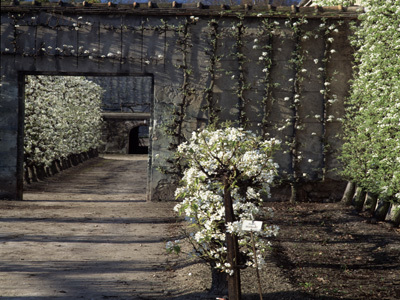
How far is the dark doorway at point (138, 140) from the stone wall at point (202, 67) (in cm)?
2071

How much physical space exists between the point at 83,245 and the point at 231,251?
3.46m

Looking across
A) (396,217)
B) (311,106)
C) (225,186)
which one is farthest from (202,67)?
(225,186)

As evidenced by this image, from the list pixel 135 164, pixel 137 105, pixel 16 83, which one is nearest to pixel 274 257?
pixel 16 83

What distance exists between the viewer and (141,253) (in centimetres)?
727

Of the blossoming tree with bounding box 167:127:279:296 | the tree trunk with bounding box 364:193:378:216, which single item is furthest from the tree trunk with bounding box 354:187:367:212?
the blossoming tree with bounding box 167:127:279:296

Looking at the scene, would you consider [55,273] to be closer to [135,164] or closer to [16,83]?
[16,83]

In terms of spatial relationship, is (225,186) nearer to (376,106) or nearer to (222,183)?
(222,183)

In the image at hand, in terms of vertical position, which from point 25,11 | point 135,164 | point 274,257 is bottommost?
point 135,164

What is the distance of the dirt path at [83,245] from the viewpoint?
5.59m

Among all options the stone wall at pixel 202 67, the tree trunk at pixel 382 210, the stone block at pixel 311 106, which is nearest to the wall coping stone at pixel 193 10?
the stone wall at pixel 202 67

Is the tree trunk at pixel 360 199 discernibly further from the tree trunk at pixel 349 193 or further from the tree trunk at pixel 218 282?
the tree trunk at pixel 218 282

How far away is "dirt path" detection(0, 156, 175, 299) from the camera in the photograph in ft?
18.3

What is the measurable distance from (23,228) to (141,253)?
2649 mm

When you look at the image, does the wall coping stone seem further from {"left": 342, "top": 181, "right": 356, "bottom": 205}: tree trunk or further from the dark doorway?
the dark doorway
